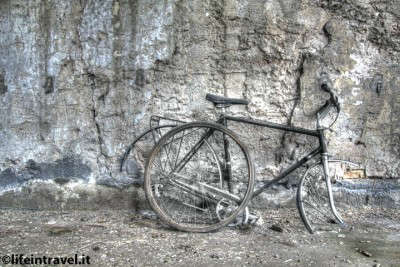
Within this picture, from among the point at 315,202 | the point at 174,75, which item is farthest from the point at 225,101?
the point at 315,202

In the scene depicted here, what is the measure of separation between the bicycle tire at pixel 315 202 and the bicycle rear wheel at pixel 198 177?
1.44 feet

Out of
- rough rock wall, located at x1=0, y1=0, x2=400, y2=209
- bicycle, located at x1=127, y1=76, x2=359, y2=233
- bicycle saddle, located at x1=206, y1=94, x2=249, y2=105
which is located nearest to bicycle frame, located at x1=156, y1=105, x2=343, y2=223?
bicycle, located at x1=127, y1=76, x2=359, y2=233

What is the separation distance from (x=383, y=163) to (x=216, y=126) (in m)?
1.57

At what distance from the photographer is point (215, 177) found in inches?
153

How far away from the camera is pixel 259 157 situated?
394cm

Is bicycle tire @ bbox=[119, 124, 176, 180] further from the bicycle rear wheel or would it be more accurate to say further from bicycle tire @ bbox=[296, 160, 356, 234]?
bicycle tire @ bbox=[296, 160, 356, 234]

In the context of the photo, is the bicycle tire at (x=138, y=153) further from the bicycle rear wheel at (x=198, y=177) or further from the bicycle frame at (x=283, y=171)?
the bicycle frame at (x=283, y=171)

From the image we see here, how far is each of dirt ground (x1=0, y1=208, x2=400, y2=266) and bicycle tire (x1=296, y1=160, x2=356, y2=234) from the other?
10 centimetres

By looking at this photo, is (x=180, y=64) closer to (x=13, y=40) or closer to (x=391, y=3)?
(x=13, y=40)

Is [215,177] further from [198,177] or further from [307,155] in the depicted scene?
[307,155]

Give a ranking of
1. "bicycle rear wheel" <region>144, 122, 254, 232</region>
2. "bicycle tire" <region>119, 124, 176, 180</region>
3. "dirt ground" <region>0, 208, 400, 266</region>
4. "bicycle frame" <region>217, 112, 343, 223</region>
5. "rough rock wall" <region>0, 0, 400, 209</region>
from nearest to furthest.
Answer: "dirt ground" <region>0, 208, 400, 266</region> → "bicycle frame" <region>217, 112, 343, 223</region> → "bicycle rear wheel" <region>144, 122, 254, 232</region> → "rough rock wall" <region>0, 0, 400, 209</region> → "bicycle tire" <region>119, 124, 176, 180</region>

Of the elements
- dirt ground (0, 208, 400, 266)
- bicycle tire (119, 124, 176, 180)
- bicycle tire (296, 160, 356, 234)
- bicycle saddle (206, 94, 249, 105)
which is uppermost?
bicycle saddle (206, 94, 249, 105)

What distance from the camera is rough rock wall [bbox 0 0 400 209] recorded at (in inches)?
149

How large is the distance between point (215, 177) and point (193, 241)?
27.2 inches
